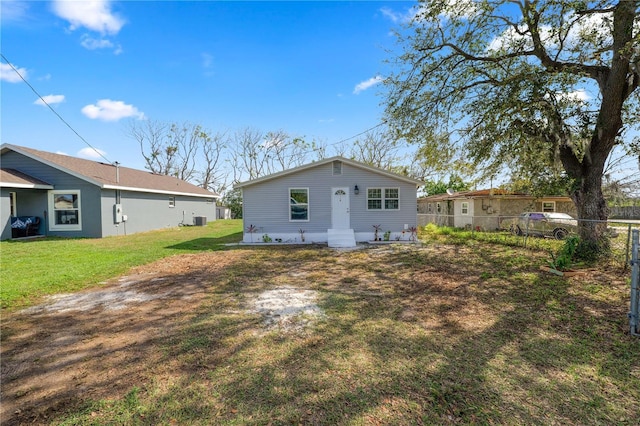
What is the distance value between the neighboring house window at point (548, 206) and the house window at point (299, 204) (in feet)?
50.4

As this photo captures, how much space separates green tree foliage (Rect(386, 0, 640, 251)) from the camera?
24.5 ft

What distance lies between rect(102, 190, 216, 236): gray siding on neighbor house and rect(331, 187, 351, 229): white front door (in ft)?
34.4

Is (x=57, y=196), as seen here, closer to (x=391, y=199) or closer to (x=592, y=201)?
(x=391, y=199)

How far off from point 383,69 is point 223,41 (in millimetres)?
6787

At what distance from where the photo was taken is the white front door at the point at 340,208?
12.0 metres

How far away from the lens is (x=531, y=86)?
301 inches

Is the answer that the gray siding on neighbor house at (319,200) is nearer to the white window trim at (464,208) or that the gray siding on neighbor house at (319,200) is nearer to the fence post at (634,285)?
the fence post at (634,285)

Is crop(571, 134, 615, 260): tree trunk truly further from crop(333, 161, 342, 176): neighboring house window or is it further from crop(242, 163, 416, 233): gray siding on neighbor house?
crop(333, 161, 342, 176): neighboring house window

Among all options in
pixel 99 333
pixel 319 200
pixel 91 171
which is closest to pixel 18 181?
pixel 91 171

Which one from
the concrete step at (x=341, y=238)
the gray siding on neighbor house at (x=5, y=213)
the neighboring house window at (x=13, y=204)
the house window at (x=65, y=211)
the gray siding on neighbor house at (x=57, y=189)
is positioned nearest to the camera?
the concrete step at (x=341, y=238)

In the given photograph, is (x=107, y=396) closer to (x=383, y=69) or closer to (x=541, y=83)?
(x=541, y=83)

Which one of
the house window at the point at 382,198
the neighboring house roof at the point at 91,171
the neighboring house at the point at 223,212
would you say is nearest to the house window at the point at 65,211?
the neighboring house roof at the point at 91,171

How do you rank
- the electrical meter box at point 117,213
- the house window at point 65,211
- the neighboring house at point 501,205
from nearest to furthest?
the house window at point 65,211, the electrical meter box at point 117,213, the neighboring house at point 501,205

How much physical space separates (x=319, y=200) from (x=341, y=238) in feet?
6.06
